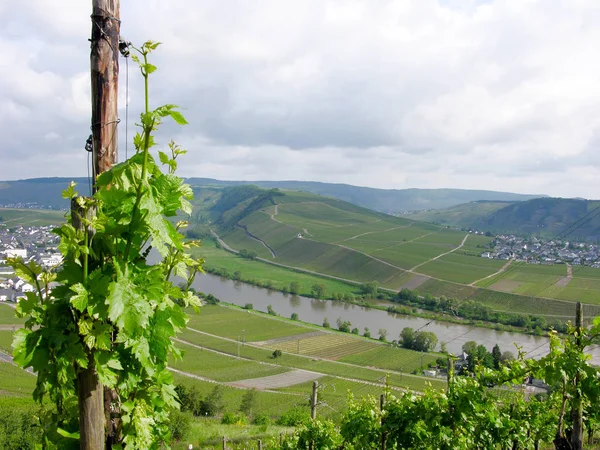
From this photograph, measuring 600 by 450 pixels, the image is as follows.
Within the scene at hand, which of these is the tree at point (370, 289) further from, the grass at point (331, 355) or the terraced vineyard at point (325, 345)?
the terraced vineyard at point (325, 345)

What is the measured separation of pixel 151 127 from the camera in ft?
6.31

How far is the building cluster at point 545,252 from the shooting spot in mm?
109194

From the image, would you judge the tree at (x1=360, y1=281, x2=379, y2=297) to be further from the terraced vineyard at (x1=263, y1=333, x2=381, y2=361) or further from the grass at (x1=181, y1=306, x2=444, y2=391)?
the terraced vineyard at (x1=263, y1=333, x2=381, y2=361)

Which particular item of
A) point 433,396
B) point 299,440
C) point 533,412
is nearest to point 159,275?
point 433,396

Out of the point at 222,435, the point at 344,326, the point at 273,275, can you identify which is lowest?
the point at 344,326

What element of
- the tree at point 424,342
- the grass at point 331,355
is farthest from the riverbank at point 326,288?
the grass at point 331,355

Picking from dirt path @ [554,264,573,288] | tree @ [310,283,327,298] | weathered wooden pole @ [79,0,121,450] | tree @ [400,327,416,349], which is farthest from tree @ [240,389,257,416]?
dirt path @ [554,264,573,288]

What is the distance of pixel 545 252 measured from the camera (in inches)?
4791

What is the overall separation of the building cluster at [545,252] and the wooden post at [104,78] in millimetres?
112690

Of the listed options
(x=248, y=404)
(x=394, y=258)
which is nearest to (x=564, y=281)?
(x=394, y=258)

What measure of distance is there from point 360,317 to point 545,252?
75.5m

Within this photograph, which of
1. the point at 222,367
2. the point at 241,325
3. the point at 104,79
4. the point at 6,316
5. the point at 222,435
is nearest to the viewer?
the point at 104,79

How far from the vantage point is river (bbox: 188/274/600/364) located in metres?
59.7

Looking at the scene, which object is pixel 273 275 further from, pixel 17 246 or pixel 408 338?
pixel 17 246
